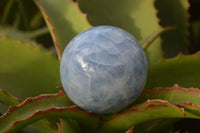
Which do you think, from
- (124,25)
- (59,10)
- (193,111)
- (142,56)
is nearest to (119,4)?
(124,25)

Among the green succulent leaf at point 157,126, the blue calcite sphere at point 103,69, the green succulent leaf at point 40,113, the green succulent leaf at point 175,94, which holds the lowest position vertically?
the green succulent leaf at point 157,126

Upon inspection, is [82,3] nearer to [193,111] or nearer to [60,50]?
[60,50]

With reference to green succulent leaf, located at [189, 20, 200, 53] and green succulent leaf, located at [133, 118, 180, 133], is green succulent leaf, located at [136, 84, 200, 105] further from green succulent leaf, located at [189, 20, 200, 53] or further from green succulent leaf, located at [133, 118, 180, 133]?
green succulent leaf, located at [189, 20, 200, 53]

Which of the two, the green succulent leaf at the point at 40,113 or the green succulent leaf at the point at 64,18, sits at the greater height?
the green succulent leaf at the point at 64,18

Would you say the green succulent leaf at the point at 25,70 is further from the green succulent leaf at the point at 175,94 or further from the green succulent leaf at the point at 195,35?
the green succulent leaf at the point at 195,35

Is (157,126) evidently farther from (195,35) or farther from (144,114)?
(195,35)

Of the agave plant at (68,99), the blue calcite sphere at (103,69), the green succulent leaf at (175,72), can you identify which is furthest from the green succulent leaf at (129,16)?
the blue calcite sphere at (103,69)

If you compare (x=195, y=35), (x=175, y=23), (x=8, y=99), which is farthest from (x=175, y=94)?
(x=195, y=35)
